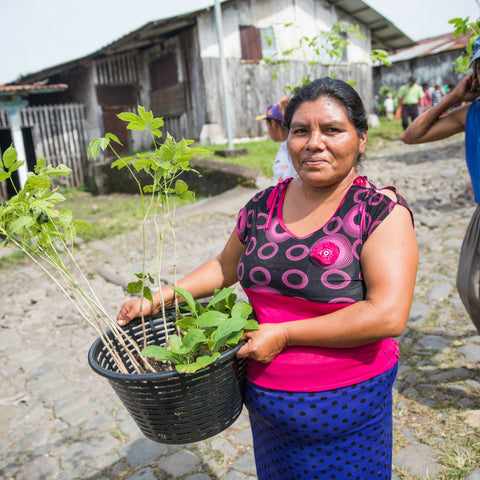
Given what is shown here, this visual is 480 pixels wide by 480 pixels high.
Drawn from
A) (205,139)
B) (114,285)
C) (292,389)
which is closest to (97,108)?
(205,139)

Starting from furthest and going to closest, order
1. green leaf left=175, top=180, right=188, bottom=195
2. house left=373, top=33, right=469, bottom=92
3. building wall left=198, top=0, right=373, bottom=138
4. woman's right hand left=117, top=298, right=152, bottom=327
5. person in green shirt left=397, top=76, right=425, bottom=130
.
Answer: house left=373, top=33, right=469, bottom=92
building wall left=198, top=0, right=373, bottom=138
person in green shirt left=397, top=76, right=425, bottom=130
woman's right hand left=117, top=298, right=152, bottom=327
green leaf left=175, top=180, right=188, bottom=195

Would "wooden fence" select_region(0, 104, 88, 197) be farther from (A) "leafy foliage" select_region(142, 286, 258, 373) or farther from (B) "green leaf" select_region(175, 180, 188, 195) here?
(A) "leafy foliage" select_region(142, 286, 258, 373)

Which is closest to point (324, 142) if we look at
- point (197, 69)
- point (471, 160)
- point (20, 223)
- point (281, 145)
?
point (20, 223)

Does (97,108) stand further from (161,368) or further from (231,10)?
(161,368)

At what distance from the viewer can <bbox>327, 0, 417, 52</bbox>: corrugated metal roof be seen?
49.8 feet

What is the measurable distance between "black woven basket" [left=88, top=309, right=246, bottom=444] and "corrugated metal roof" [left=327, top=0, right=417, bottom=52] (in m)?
15.9

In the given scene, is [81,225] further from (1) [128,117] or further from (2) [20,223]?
(1) [128,117]

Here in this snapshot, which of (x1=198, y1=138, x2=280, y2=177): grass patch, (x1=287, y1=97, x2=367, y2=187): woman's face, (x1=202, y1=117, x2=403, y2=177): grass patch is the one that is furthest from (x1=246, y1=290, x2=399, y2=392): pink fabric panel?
(x1=198, y1=138, x2=280, y2=177): grass patch

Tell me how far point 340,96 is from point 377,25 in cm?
1739

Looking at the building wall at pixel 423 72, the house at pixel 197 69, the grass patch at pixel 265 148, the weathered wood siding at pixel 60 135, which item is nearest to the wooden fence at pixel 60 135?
the weathered wood siding at pixel 60 135

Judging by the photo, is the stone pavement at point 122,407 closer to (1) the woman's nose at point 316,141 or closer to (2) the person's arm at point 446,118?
(2) the person's arm at point 446,118

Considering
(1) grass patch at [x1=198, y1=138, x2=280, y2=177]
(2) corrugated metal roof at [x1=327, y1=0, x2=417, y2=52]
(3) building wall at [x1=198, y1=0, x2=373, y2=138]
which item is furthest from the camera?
(2) corrugated metal roof at [x1=327, y1=0, x2=417, y2=52]

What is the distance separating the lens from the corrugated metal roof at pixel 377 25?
15188 mm

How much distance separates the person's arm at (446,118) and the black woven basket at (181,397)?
1904mm
